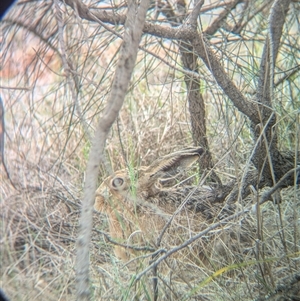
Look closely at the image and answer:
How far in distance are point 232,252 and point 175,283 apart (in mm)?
304

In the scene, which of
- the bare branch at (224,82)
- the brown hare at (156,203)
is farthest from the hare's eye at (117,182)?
the bare branch at (224,82)

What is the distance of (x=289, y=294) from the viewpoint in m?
2.02

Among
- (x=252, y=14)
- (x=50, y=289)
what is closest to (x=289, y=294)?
(x=50, y=289)

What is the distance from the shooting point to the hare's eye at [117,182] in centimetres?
282

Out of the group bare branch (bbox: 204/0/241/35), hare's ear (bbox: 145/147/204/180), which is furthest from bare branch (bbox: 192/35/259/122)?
bare branch (bbox: 204/0/241/35)

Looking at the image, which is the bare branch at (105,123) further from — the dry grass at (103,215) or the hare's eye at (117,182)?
the hare's eye at (117,182)

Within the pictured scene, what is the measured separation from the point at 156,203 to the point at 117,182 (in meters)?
0.23

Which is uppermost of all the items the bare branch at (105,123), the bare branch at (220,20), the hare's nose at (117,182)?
the bare branch at (220,20)

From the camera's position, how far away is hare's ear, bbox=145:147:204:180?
2.86m

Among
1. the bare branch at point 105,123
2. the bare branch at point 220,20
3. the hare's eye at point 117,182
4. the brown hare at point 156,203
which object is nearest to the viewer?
the bare branch at point 105,123

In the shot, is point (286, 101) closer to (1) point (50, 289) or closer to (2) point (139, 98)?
(2) point (139, 98)

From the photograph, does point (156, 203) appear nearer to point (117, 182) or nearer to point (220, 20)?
point (117, 182)

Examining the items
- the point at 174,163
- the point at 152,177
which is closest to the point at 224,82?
the point at 174,163

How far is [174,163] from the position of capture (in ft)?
9.50
